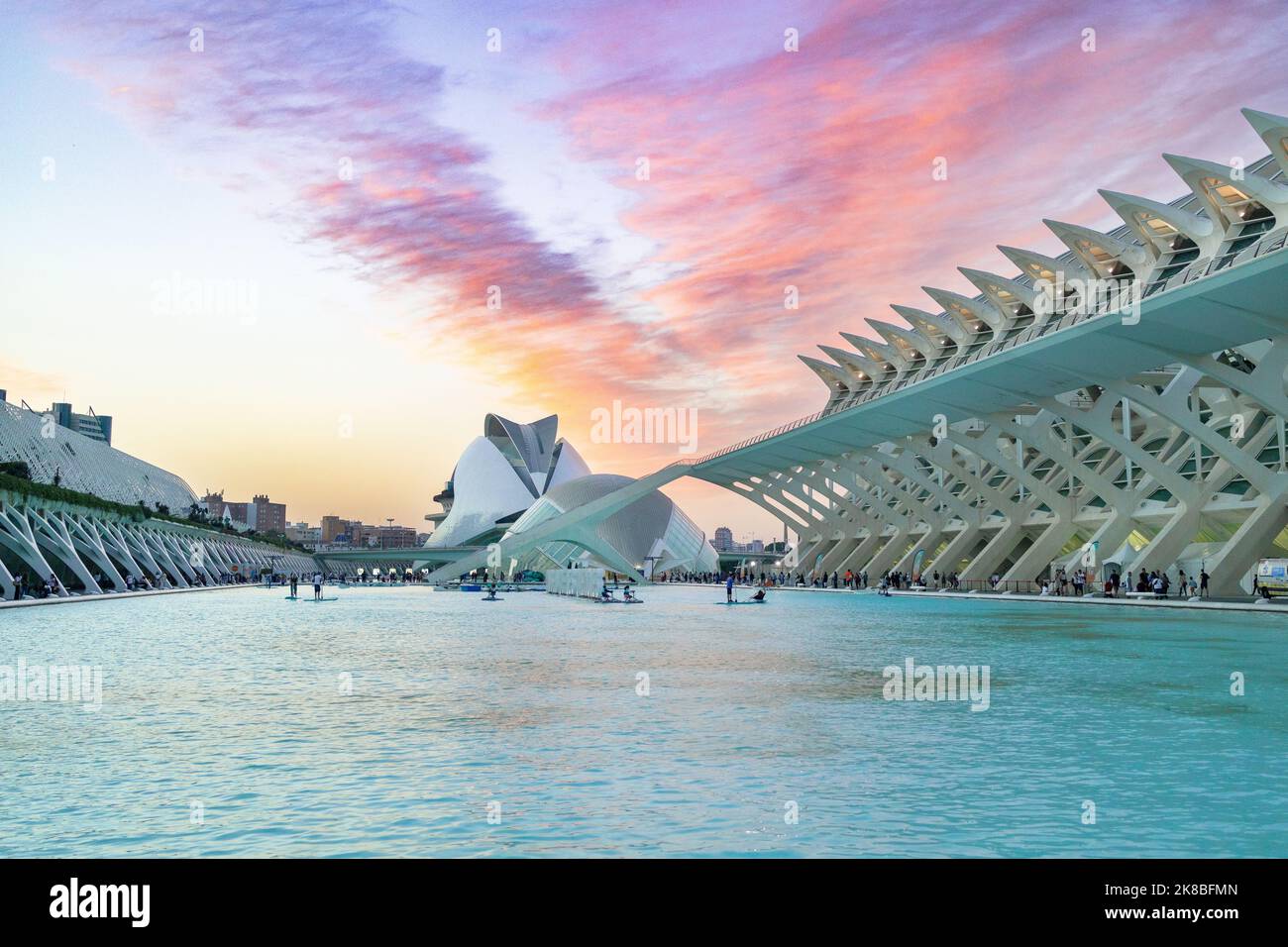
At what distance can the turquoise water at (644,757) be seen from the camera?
18.3 ft

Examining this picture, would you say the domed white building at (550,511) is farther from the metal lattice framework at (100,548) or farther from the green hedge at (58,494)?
the green hedge at (58,494)

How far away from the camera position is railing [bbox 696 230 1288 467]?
24766 millimetres

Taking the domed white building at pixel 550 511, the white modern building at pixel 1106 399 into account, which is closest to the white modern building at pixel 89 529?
the domed white building at pixel 550 511

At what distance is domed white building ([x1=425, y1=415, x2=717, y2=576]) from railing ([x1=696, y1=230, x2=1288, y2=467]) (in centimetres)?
2103

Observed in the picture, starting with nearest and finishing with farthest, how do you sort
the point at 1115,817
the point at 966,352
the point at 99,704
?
the point at 1115,817, the point at 99,704, the point at 966,352

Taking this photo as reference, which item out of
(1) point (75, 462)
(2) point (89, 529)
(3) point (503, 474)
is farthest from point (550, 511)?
(2) point (89, 529)

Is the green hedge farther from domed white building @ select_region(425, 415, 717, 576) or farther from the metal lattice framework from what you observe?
domed white building @ select_region(425, 415, 717, 576)

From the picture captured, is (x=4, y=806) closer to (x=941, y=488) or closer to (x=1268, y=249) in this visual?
(x=1268, y=249)

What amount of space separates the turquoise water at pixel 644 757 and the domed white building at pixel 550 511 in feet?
190

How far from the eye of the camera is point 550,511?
83.1 metres

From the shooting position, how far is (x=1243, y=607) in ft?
89.0
